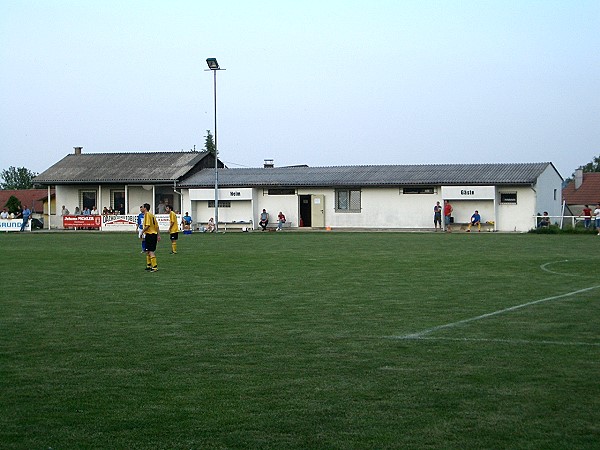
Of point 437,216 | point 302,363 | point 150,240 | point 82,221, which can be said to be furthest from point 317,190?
point 302,363

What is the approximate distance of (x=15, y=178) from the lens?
136500 mm

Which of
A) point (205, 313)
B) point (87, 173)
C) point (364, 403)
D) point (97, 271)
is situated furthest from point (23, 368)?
point (87, 173)

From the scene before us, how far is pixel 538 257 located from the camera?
2672 cm

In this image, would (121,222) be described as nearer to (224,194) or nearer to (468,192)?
(224,194)

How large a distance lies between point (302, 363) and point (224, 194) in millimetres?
48894

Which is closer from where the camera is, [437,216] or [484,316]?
[484,316]

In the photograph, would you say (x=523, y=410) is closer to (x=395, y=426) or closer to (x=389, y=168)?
(x=395, y=426)

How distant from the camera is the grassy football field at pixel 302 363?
6699 mm

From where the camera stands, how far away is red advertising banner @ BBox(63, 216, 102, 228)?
59.1 meters

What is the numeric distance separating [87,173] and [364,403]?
193 ft

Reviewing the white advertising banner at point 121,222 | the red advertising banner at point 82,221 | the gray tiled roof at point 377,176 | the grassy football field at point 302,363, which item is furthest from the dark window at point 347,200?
the grassy football field at point 302,363

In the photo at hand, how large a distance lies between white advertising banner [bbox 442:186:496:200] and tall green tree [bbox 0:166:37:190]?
95574 mm

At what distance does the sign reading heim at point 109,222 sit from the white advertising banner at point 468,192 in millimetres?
17272

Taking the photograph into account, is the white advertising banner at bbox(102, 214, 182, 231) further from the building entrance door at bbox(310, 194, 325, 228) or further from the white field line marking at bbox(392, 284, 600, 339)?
the white field line marking at bbox(392, 284, 600, 339)
